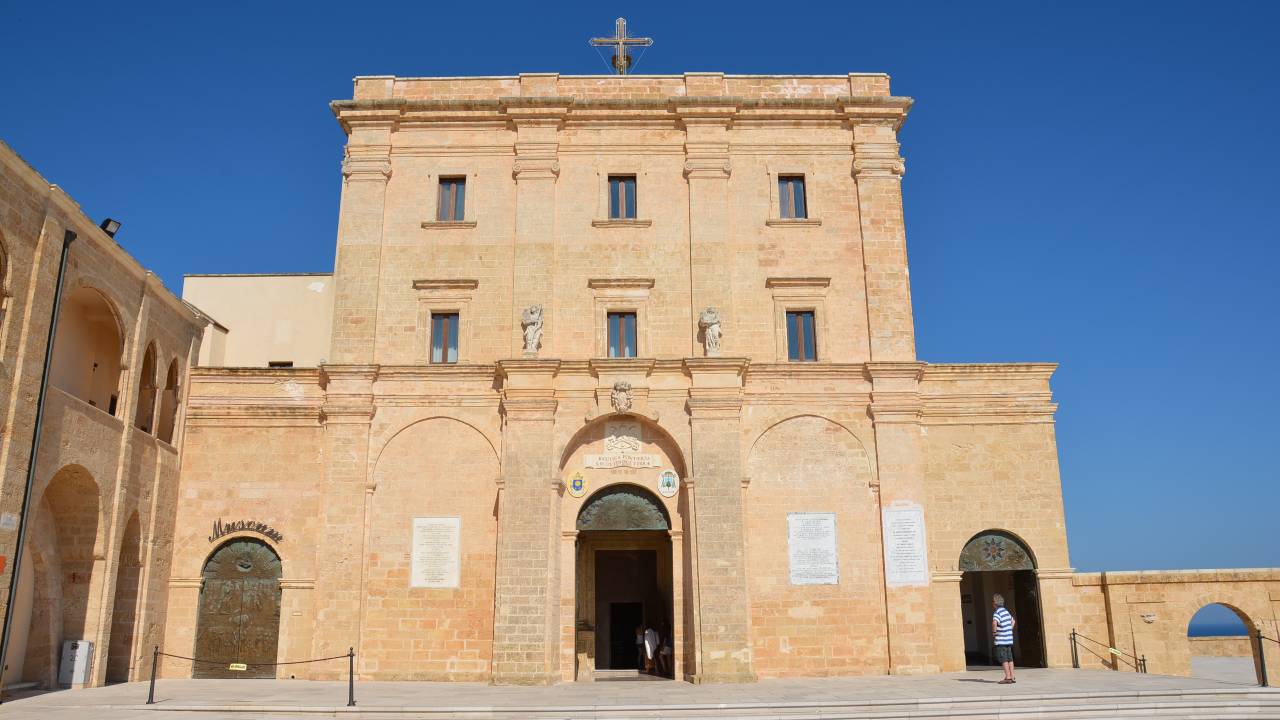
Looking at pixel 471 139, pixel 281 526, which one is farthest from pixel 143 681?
pixel 471 139

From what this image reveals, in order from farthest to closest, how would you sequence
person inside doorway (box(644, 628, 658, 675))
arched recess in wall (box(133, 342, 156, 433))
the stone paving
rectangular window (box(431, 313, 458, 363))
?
rectangular window (box(431, 313, 458, 363)) → person inside doorway (box(644, 628, 658, 675)) → arched recess in wall (box(133, 342, 156, 433)) → the stone paving

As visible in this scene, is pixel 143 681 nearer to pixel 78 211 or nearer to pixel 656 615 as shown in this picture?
pixel 78 211

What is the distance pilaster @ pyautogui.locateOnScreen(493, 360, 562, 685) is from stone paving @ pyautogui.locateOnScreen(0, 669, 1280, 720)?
90cm

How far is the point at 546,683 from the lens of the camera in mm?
21750

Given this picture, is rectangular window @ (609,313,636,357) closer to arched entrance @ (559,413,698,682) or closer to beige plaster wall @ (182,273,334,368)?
arched entrance @ (559,413,698,682)

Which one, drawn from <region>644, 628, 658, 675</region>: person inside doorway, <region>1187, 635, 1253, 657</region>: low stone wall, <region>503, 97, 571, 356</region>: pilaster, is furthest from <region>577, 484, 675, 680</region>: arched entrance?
<region>1187, 635, 1253, 657</region>: low stone wall

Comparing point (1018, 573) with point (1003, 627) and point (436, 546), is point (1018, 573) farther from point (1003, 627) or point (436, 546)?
point (436, 546)

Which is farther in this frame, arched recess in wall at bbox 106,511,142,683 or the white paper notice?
the white paper notice

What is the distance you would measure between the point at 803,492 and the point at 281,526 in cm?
1225

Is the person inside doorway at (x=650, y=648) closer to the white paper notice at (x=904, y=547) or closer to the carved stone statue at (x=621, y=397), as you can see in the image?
the carved stone statue at (x=621, y=397)

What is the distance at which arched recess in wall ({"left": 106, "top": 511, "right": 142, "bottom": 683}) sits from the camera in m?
21.8

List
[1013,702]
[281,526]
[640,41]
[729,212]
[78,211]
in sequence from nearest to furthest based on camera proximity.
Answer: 1. [1013,702]
2. [78,211]
3. [281,526]
4. [729,212]
5. [640,41]

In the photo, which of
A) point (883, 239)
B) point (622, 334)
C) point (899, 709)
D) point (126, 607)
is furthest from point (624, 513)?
point (126, 607)

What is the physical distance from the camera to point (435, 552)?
76.2 ft
